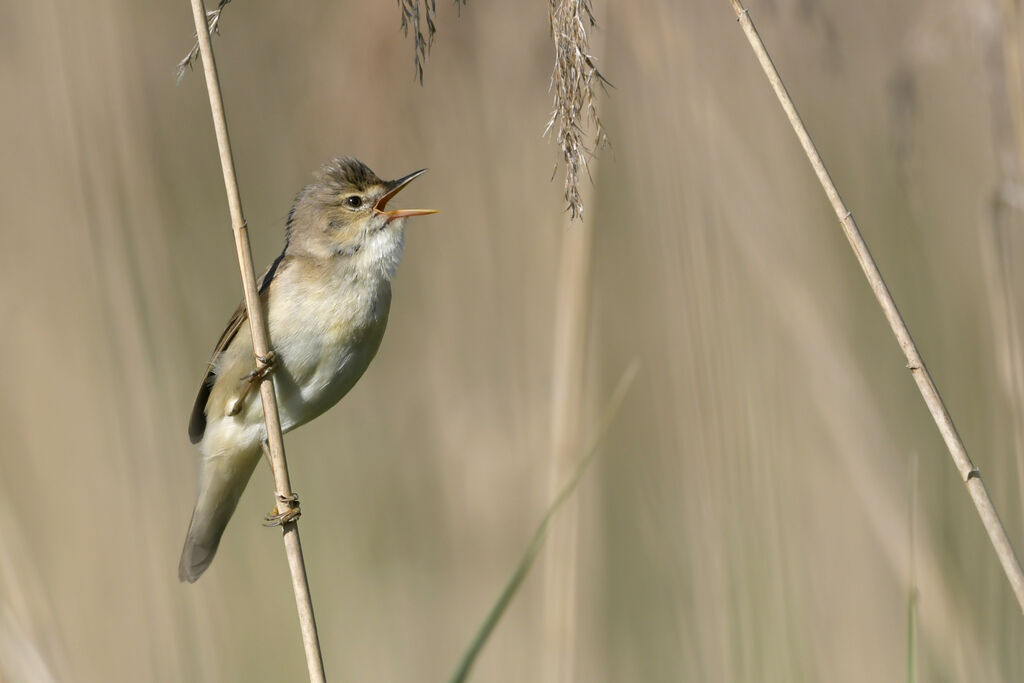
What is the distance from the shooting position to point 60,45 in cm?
261

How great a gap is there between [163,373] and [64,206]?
790mm

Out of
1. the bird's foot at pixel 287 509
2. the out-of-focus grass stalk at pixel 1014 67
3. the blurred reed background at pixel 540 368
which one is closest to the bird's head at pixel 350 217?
the blurred reed background at pixel 540 368

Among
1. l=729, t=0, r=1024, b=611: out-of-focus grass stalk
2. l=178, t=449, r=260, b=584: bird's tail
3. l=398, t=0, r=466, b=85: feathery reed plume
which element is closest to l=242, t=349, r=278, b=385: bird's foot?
l=178, t=449, r=260, b=584: bird's tail

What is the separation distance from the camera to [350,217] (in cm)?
254

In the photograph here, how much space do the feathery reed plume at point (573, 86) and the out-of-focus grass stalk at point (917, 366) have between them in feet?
0.76

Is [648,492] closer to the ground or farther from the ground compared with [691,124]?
closer to the ground

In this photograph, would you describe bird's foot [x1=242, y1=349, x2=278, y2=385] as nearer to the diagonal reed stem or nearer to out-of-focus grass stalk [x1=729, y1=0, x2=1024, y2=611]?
the diagonal reed stem

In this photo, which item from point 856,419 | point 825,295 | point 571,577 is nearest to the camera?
point 571,577

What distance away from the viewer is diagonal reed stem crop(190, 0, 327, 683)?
1547 mm

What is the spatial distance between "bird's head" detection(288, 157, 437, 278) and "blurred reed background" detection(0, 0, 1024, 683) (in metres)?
0.23

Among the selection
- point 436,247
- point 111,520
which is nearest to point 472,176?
point 436,247

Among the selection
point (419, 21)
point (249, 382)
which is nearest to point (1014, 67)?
point (419, 21)

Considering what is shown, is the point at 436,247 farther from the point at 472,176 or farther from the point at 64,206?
the point at 64,206

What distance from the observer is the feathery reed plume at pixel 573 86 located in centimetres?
153
